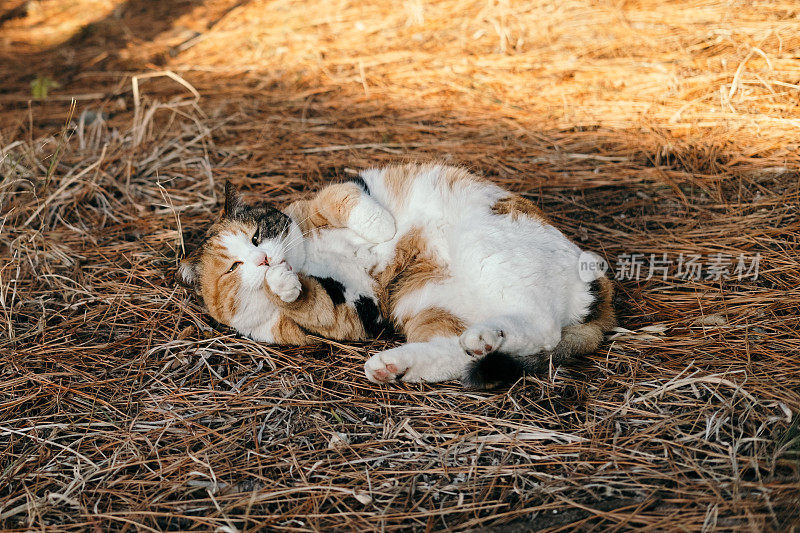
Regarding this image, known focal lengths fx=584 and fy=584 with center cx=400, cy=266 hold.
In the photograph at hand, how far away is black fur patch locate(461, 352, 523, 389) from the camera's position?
2443mm

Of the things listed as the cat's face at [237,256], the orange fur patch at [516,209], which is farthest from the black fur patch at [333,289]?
the orange fur patch at [516,209]

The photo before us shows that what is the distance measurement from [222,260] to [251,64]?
3.18 metres

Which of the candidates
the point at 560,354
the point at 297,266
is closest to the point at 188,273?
the point at 297,266

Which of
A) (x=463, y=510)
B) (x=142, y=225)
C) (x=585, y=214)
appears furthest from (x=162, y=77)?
(x=463, y=510)

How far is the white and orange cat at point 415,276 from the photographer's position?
8.40 feet

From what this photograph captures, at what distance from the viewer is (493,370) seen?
8.04 feet

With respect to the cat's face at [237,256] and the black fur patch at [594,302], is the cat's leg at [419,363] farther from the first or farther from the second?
the cat's face at [237,256]

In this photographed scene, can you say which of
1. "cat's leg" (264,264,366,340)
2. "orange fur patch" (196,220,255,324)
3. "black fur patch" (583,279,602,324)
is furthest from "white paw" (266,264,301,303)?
"black fur patch" (583,279,602,324)

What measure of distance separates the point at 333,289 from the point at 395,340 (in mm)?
417

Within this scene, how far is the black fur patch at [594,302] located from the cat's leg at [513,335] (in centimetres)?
21

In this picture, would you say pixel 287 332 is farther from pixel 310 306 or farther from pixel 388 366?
pixel 388 366

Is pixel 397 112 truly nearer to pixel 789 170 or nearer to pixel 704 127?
pixel 704 127

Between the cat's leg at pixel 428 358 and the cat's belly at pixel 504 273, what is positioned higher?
the cat's belly at pixel 504 273

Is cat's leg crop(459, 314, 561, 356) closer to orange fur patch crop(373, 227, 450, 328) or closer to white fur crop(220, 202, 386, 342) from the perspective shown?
orange fur patch crop(373, 227, 450, 328)
